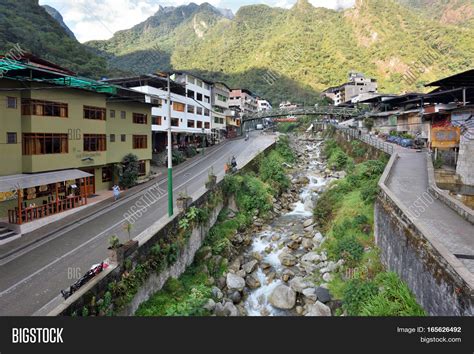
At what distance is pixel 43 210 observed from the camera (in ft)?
64.6

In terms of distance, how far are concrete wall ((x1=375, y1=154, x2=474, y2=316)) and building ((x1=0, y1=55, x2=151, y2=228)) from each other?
17.9 metres

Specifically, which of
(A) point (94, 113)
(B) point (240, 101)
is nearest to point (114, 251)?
(A) point (94, 113)

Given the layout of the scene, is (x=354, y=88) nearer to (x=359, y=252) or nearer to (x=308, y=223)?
(x=308, y=223)

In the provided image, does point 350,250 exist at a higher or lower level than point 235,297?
higher

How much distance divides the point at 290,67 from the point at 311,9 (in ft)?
219

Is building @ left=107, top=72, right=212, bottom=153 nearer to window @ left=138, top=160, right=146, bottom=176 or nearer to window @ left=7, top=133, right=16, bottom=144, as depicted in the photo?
window @ left=138, top=160, right=146, bottom=176

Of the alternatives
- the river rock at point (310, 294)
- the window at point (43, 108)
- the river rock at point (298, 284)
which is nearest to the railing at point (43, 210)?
the window at point (43, 108)

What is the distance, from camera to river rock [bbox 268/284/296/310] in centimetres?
1526

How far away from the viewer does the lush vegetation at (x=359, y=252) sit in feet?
38.8

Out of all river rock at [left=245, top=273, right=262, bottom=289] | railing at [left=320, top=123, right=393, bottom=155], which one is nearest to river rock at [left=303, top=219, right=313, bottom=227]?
river rock at [left=245, top=273, right=262, bottom=289]

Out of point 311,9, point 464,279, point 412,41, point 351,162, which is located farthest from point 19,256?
point 311,9

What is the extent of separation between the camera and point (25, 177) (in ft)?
61.2

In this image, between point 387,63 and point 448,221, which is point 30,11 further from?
point 387,63

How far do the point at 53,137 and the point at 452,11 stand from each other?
212385 millimetres
